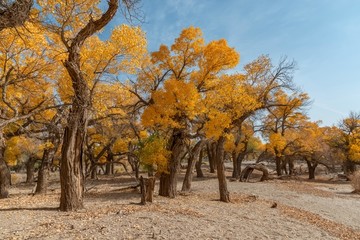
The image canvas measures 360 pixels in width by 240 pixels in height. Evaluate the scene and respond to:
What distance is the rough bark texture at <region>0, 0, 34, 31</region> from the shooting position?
4566 mm

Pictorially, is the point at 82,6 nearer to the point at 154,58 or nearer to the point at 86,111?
the point at 86,111

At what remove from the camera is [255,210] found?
11.7 metres

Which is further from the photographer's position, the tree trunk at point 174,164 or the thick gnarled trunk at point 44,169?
the thick gnarled trunk at point 44,169

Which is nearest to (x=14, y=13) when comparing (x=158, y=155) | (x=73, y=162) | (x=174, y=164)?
(x=73, y=162)

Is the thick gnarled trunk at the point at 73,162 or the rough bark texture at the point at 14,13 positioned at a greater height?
the rough bark texture at the point at 14,13

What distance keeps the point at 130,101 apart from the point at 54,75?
4614mm

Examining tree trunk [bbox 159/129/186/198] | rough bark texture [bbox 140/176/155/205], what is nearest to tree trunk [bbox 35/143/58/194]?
rough bark texture [bbox 140/176/155/205]

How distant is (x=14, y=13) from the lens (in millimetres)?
4527

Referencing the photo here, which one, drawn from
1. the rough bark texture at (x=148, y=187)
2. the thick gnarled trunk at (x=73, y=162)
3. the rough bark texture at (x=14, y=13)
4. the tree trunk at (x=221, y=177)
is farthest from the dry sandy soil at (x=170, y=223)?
the rough bark texture at (x=14, y=13)

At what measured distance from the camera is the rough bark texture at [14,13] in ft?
15.0

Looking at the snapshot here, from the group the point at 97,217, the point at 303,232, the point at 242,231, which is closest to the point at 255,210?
the point at 303,232

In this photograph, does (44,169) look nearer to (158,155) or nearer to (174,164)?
(158,155)

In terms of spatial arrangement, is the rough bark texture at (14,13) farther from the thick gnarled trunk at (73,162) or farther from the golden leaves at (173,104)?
the golden leaves at (173,104)

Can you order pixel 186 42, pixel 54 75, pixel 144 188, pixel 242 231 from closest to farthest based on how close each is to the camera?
pixel 242 231 → pixel 144 188 → pixel 54 75 → pixel 186 42
